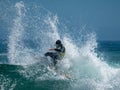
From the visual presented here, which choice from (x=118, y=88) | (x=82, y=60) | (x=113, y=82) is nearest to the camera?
(x=118, y=88)

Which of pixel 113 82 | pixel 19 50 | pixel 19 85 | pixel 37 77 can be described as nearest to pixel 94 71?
pixel 113 82

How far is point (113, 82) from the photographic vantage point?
52.4 ft

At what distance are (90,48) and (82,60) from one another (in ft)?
5.07

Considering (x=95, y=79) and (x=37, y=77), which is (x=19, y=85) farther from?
(x=95, y=79)

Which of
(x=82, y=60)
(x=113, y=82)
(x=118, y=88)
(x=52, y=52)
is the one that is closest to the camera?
(x=118, y=88)

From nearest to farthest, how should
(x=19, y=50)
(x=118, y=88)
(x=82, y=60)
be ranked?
(x=118, y=88), (x=82, y=60), (x=19, y=50)

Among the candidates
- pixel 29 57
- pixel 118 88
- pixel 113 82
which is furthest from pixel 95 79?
pixel 29 57

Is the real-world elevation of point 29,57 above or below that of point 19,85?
above

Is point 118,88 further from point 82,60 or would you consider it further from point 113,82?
point 82,60

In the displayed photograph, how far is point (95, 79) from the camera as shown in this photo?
1633 cm

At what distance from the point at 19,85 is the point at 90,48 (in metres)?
7.61

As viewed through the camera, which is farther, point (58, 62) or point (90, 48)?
point (90, 48)

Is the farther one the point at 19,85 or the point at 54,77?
the point at 54,77

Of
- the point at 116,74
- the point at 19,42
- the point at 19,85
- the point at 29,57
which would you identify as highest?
the point at 19,42
